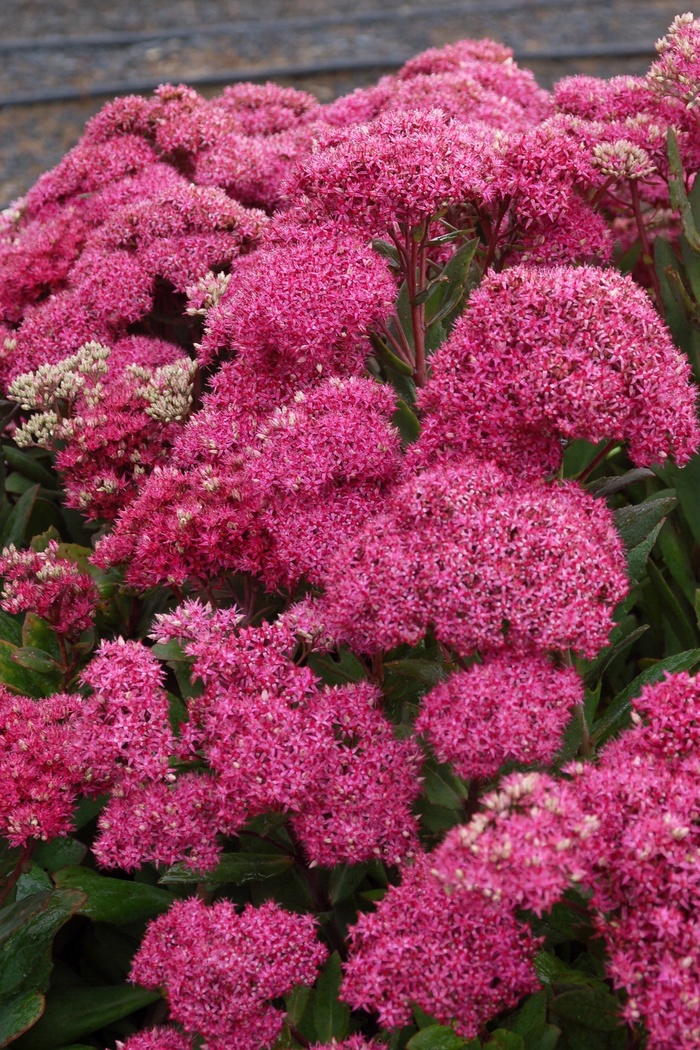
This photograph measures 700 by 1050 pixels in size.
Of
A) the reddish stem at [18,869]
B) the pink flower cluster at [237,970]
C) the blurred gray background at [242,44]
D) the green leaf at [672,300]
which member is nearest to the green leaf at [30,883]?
the reddish stem at [18,869]

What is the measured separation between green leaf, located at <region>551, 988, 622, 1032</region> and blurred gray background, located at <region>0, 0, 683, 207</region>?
837 centimetres

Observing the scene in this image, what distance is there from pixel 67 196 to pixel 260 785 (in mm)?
2041

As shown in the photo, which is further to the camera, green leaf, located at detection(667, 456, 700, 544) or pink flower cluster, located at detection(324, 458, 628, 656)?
green leaf, located at detection(667, 456, 700, 544)

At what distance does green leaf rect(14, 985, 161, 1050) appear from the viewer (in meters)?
1.77

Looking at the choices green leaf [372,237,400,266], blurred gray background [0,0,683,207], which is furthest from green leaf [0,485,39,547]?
blurred gray background [0,0,683,207]

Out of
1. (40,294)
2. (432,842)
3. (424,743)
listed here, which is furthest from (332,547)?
(40,294)

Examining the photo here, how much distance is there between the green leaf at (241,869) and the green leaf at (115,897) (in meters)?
0.15

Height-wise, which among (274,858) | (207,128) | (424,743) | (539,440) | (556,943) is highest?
(207,128)

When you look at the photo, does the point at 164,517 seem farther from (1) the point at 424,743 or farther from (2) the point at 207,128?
(2) the point at 207,128

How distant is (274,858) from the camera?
5.65 ft

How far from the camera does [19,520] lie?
2.38m

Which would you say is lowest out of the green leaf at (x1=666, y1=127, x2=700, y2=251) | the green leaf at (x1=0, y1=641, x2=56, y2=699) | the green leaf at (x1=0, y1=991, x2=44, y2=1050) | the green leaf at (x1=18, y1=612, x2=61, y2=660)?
the green leaf at (x1=0, y1=991, x2=44, y2=1050)

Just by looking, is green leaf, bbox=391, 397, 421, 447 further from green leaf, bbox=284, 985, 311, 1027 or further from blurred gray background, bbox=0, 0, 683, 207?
blurred gray background, bbox=0, 0, 683, 207

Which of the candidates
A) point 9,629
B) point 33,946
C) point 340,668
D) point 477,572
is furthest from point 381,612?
point 9,629
